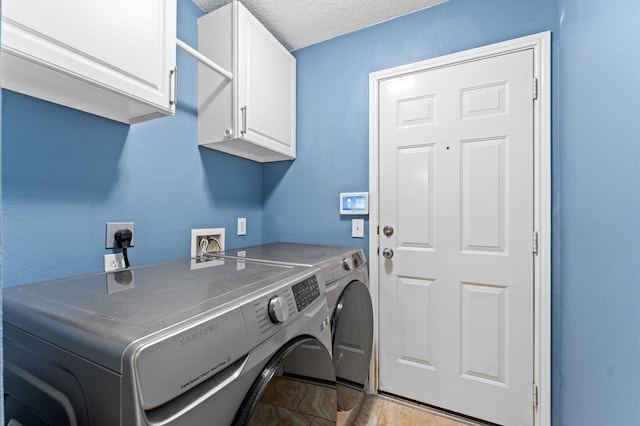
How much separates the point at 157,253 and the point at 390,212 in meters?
1.30

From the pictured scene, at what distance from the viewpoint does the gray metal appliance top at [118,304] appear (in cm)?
60

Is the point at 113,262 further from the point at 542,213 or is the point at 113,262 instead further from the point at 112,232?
the point at 542,213

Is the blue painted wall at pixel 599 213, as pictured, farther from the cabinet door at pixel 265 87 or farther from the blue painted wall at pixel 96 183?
the blue painted wall at pixel 96 183

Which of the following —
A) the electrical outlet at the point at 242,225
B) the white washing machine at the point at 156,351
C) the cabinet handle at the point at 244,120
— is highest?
the cabinet handle at the point at 244,120

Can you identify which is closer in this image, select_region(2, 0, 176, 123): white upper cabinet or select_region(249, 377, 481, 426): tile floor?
select_region(249, 377, 481, 426): tile floor

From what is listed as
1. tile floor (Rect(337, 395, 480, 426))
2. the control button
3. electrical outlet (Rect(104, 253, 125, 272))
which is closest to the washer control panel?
the control button

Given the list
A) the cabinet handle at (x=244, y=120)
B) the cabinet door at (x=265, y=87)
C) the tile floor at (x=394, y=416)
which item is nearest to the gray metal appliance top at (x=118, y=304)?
the cabinet handle at (x=244, y=120)

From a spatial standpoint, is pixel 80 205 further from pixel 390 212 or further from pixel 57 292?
pixel 390 212

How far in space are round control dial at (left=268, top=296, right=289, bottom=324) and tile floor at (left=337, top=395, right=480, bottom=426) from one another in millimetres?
1101

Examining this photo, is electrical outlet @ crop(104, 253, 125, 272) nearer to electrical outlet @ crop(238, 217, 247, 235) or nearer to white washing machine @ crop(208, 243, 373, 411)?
white washing machine @ crop(208, 243, 373, 411)

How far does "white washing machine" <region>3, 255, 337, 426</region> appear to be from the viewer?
56cm

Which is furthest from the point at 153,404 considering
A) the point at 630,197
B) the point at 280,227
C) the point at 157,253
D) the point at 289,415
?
the point at 280,227

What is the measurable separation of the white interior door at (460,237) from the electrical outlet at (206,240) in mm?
A: 994

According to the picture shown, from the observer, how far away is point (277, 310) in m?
0.82
